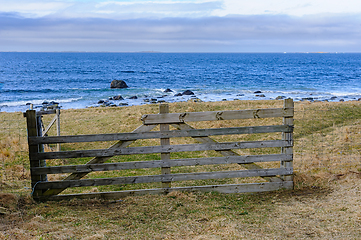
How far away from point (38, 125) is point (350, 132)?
1171 centimetres

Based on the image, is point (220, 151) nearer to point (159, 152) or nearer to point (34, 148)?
point (159, 152)

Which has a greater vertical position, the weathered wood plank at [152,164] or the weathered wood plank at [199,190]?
the weathered wood plank at [152,164]

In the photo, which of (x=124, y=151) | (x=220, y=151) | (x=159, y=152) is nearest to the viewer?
(x=124, y=151)

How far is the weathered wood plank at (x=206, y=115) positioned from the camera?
726 cm

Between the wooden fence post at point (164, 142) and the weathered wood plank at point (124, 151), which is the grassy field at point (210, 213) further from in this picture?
the weathered wood plank at point (124, 151)

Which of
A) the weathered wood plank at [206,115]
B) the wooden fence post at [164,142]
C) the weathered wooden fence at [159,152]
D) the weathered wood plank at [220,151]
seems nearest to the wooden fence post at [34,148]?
the weathered wooden fence at [159,152]

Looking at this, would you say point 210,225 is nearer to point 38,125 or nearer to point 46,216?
point 46,216

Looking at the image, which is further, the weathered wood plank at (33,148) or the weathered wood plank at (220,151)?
the weathered wood plank at (220,151)

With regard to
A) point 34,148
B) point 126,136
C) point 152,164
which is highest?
point 126,136

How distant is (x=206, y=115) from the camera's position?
7387 mm

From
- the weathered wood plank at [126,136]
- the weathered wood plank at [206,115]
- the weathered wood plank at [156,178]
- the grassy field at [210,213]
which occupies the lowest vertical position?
the grassy field at [210,213]

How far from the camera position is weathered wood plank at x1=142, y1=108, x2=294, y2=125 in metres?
7.26

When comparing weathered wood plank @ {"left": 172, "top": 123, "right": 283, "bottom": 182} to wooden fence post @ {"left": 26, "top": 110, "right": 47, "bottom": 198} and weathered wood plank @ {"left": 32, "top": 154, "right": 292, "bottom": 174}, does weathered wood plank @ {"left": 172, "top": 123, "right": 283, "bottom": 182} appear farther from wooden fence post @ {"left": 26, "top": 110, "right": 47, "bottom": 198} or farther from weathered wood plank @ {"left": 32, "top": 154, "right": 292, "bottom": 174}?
wooden fence post @ {"left": 26, "top": 110, "right": 47, "bottom": 198}

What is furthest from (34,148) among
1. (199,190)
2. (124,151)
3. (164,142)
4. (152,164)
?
(199,190)
